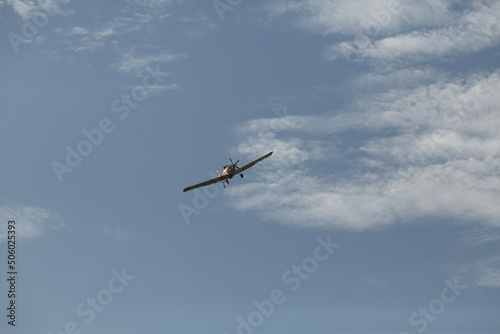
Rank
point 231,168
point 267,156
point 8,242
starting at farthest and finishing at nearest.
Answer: point 267,156, point 231,168, point 8,242

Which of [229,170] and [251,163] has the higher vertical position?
[251,163]

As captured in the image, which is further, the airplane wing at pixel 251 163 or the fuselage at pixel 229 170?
the airplane wing at pixel 251 163

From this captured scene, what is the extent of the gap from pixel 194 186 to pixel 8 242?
3409 centimetres

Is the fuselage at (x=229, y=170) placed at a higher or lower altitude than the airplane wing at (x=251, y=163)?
lower

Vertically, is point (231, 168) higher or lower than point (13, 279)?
higher

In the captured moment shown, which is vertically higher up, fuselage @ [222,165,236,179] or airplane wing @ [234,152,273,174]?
airplane wing @ [234,152,273,174]

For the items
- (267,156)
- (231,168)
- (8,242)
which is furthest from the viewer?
(267,156)

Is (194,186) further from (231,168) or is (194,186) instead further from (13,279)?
(13,279)

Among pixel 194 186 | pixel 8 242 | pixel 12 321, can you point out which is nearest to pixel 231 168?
pixel 194 186

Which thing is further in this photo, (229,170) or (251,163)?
(251,163)

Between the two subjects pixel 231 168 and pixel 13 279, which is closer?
pixel 13 279

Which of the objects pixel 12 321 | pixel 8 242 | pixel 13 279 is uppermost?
pixel 8 242

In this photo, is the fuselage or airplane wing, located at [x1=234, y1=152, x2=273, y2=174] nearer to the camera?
the fuselage

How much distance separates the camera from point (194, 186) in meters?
80.9
